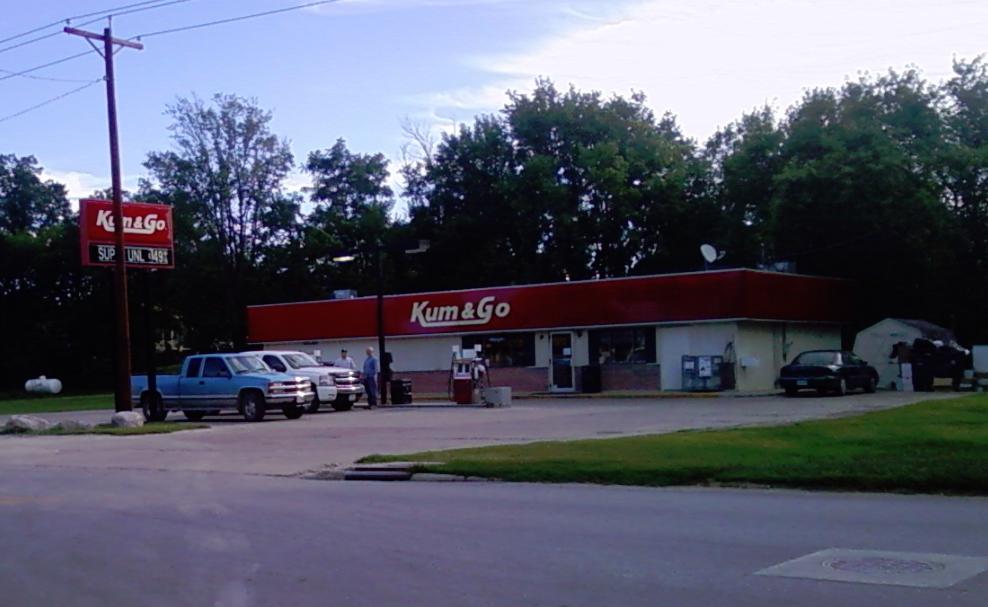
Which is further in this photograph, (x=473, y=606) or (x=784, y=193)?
(x=784, y=193)

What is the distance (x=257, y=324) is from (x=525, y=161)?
68.8 ft

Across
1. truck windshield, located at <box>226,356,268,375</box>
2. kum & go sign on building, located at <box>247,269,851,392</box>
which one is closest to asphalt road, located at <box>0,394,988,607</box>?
truck windshield, located at <box>226,356,268,375</box>

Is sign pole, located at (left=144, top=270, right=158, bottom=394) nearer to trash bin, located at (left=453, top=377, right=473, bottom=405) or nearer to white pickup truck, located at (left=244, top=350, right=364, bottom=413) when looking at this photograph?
white pickup truck, located at (left=244, top=350, right=364, bottom=413)

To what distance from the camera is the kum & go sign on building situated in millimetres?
42500

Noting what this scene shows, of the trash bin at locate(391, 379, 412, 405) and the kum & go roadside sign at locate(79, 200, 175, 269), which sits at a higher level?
the kum & go roadside sign at locate(79, 200, 175, 269)

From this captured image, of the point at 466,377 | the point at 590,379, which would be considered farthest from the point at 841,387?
the point at 466,377

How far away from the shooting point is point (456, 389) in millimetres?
38875

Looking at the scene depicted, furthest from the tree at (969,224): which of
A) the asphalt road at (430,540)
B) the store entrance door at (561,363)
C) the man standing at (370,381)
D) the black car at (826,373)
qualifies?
the asphalt road at (430,540)

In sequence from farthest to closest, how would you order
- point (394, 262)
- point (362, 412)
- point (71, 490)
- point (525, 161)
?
point (394, 262)
point (525, 161)
point (362, 412)
point (71, 490)

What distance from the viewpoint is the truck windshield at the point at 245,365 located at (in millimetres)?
32844

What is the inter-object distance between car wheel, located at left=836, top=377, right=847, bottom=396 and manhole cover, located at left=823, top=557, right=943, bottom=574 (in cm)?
2805

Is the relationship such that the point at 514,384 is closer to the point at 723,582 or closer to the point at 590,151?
the point at 590,151

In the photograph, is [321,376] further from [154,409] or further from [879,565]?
[879,565]

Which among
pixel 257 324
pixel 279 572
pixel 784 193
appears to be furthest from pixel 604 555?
pixel 257 324
